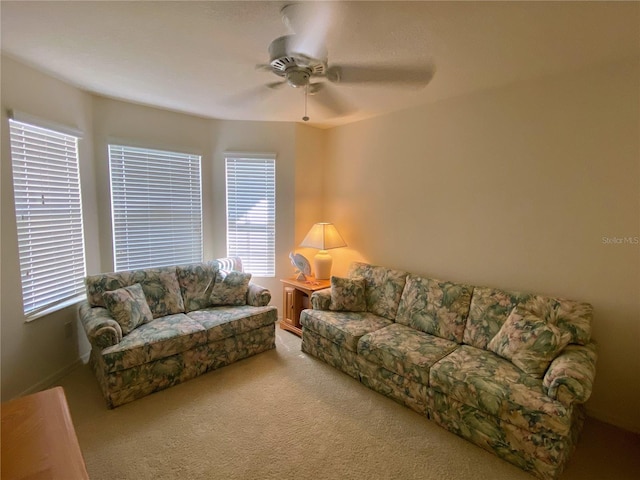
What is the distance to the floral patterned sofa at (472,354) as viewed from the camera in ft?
6.09

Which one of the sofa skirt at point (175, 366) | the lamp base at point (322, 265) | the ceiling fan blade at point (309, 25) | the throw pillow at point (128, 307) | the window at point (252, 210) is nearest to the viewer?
the ceiling fan blade at point (309, 25)

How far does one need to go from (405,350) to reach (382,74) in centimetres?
221

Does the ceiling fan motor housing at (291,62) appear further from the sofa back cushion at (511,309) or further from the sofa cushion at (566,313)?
the sofa cushion at (566,313)

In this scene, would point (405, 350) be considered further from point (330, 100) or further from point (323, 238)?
point (330, 100)

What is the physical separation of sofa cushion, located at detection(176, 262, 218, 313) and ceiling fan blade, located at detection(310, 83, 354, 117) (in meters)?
2.23

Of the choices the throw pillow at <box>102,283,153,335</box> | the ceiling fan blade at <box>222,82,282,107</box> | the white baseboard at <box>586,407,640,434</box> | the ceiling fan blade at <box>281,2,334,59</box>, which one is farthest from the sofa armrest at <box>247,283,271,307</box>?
the white baseboard at <box>586,407,640,434</box>

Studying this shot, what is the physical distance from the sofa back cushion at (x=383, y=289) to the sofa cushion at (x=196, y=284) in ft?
5.79

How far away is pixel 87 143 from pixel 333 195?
2835mm

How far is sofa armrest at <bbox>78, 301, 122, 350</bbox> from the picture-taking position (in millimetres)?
2457

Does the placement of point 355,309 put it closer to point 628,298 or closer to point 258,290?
point 258,290

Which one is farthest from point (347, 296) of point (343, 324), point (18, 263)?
point (18, 263)

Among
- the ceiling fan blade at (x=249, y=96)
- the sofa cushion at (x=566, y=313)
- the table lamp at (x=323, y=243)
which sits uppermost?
the ceiling fan blade at (x=249, y=96)

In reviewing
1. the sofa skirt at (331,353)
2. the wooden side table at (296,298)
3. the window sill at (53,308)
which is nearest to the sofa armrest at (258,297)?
the wooden side table at (296,298)

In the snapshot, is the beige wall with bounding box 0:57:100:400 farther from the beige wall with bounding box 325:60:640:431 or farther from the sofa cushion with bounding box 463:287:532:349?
the sofa cushion with bounding box 463:287:532:349
